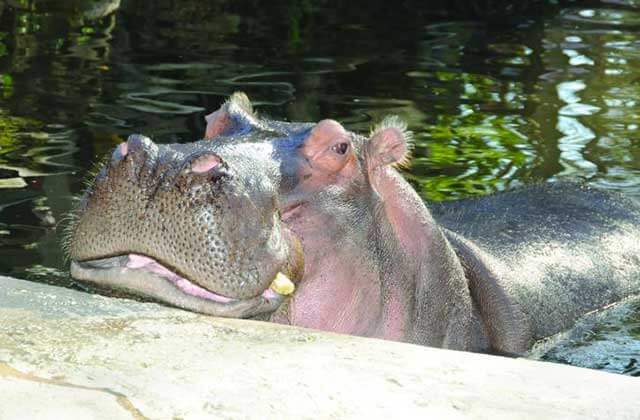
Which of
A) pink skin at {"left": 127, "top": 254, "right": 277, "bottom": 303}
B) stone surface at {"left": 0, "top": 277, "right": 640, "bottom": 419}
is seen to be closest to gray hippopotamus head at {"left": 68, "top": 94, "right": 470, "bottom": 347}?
pink skin at {"left": 127, "top": 254, "right": 277, "bottom": 303}

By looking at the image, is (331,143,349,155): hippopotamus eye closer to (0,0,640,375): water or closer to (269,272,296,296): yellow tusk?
(269,272,296,296): yellow tusk

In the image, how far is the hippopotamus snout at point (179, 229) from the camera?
13.4 feet

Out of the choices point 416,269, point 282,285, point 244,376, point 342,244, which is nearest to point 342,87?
point 416,269

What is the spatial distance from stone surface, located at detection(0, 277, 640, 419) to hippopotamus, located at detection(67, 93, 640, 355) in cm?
28

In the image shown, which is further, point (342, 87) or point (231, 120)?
point (342, 87)

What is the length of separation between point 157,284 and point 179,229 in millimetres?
200

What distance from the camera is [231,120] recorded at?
488cm

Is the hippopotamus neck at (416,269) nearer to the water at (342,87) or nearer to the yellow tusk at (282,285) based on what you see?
the yellow tusk at (282,285)

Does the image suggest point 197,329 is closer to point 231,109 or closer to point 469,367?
point 469,367

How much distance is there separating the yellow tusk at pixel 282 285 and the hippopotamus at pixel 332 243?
0.05ft

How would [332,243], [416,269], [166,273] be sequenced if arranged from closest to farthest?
[166,273] → [332,243] → [416,269]

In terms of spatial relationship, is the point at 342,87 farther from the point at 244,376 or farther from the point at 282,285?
the point at 244,376

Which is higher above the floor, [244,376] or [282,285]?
[244,376]

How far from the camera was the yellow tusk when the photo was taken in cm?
440
